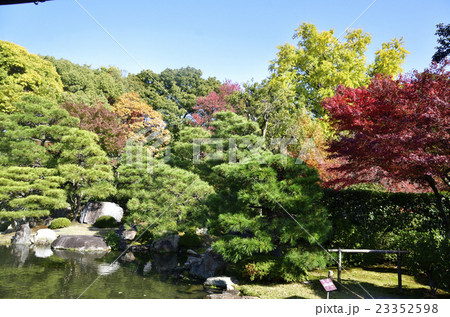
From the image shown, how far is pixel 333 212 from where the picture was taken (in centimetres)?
714

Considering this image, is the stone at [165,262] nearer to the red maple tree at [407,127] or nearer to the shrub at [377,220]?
the shrub at [377,220]

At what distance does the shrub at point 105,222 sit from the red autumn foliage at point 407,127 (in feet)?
35.0

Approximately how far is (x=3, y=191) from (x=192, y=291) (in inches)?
372

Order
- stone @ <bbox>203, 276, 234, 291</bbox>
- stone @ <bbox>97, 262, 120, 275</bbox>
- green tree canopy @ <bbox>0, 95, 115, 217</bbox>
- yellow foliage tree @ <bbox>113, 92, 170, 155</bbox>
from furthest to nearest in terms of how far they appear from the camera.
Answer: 1. yellow foliage tree @ <bbox>113, 92, 170, 155</bbox>
2. green tree canopy @ <bbox>0, 95, 115, 217</bbox>
3. stone @ <bbox>97, 262, 120, 275</bbox>
4. stone @ <bbox>203, 276, 234, 291</bbox>

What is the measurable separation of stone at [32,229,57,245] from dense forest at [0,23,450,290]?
2.72 feet

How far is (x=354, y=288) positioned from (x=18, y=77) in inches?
853

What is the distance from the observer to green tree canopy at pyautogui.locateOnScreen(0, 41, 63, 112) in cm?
1719

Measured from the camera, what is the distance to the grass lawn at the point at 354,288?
4504mm

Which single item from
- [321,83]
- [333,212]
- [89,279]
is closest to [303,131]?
[321,83]

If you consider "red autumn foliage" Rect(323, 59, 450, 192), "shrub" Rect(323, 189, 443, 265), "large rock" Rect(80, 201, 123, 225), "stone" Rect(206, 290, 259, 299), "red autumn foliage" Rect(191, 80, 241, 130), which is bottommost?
"stone" Rect(206, 290, 259, 299)

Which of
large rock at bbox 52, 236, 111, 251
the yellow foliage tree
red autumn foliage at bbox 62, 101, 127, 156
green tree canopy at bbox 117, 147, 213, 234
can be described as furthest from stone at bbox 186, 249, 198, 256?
the yellow foliage tree

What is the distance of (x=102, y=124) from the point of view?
634 inches

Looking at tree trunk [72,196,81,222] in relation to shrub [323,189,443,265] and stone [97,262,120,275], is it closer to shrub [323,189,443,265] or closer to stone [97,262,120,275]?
stone [97,262,120,275]

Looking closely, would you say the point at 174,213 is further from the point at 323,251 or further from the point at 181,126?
the point at 181,126
